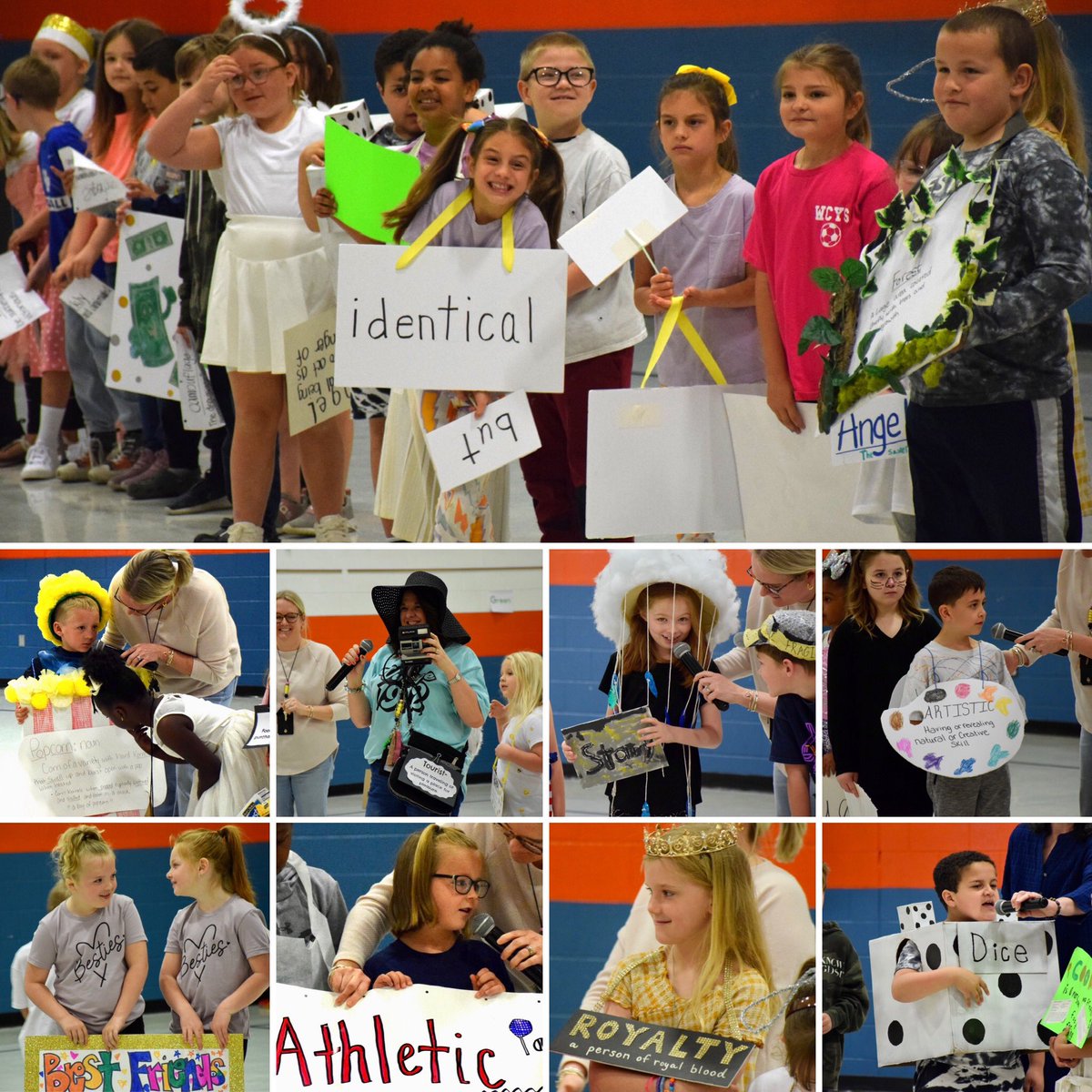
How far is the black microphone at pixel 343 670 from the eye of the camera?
103 inches

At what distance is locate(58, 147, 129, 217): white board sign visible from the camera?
17.0ft

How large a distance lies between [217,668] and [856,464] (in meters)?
1.38

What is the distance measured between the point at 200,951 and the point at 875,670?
1232mm

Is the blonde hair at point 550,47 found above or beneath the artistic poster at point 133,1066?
above

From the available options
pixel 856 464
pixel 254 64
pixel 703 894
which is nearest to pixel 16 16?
pixel 254 64

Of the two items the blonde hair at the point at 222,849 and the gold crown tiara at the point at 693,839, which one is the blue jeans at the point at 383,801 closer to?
the blonde hair at the point at 222,849

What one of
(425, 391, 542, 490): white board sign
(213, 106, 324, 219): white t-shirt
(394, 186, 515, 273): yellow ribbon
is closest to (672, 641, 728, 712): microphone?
(425, 391, 542, 490): white board sign

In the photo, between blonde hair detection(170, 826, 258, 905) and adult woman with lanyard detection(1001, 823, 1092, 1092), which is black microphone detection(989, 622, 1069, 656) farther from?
blonde hair detection(170, 826, 258, 905)

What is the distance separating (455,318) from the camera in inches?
127

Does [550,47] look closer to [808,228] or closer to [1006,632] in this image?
[808,228]

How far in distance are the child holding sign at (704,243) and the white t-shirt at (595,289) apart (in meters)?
0.10

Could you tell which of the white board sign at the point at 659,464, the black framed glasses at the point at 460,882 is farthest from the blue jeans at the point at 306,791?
the white board sign at the point at 659,464

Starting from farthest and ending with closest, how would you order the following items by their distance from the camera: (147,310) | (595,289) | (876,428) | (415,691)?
(147,310) < (595,289) < (876,428) < (415,691)

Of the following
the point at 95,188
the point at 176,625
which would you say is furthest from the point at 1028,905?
the point at 95,188
